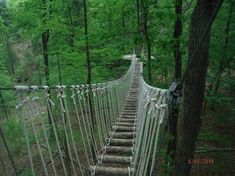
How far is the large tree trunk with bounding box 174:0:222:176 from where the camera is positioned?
7.61ft

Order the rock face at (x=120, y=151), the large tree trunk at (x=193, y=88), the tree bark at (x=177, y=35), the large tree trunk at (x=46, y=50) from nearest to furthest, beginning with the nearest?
the large tree trunk at (x=193, y=88) → the rock face at (x=120, y=151) → the tree bark at (x=177, y=35) → the large tree trunk at (x=46, y=50)

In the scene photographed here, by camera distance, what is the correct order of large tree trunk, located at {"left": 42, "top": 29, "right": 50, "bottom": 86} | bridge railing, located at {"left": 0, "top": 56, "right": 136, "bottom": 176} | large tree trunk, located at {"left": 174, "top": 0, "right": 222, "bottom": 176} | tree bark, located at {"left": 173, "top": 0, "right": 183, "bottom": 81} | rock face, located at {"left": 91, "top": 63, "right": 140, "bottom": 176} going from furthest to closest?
large tree trunk, located at {"left": 42, "top": 29, "right": 50, "bottom": 86} → tree bark, located at {"left": 173, "top": 0, "right": 183, "bottom": 81} → rock face, located at {"left": 91, "top": 63, "right": 140, "bottom": 176} → large tree trunk, located at {"left": 174, "top": 0, "right": 222, "bottom": 176} → bridge railing, located at {"left": 0, "top": 56, "right": 136, "bottom": 176}

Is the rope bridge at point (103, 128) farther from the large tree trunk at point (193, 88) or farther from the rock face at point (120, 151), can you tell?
the large tree trunk at point (193, 88)

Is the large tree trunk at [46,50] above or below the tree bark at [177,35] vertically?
below

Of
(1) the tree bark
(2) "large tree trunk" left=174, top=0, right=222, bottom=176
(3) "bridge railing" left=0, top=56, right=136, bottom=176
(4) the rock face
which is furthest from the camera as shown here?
(1) the tree bark

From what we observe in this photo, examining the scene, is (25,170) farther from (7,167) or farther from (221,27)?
(221,27)

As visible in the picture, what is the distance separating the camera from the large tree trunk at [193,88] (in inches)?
91.4

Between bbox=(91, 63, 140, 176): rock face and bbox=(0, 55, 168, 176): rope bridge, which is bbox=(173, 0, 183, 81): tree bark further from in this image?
bbox=(91, 63, 140, 176): rock face

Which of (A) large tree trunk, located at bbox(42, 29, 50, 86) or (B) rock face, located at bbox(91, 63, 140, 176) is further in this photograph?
(A) large tree trunk, located at bbox(42, 29, 50, 86)

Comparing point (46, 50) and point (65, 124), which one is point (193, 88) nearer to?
point (65, 124)

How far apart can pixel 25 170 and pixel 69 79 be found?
2489 mm

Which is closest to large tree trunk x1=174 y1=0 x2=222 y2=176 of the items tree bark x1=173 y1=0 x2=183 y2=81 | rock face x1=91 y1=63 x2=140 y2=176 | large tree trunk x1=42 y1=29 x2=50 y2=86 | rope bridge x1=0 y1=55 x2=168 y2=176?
rope bridge x1=0 y1=55 x2=168 y2=176

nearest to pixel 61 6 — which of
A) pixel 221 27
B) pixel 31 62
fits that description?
pixel 221 27

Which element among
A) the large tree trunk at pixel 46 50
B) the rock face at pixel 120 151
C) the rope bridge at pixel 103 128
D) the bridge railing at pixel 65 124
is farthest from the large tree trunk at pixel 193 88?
the large tree trunk at pixel 46 50
